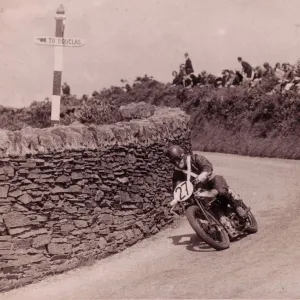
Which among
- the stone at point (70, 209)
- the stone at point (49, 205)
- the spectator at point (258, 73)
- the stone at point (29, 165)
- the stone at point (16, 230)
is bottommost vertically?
the stone at point (16, 230)

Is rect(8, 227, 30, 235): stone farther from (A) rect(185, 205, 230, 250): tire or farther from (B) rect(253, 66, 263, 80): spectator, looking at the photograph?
(B) rect(253, 66, 263, 80): spectator

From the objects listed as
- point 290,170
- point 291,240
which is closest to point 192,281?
point 291,240

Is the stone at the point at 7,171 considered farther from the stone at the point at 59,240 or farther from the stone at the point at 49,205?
the stone at the point at 59,240

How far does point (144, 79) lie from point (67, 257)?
911 inches

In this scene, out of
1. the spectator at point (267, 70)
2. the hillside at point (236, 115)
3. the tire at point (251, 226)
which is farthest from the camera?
the spectator at point (267, 70)

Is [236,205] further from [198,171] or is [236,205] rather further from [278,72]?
[278,72]

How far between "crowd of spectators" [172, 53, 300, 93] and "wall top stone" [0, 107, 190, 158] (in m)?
13.6

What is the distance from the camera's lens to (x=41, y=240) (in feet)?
29.3

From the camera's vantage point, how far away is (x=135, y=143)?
1010 cm

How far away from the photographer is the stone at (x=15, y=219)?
8664 mm

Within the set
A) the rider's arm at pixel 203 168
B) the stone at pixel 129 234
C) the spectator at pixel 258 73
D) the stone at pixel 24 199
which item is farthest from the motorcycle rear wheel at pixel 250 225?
the spectator at pixel 258 73

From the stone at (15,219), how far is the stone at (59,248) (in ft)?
1.67

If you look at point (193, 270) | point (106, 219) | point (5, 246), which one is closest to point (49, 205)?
point (5, 246)

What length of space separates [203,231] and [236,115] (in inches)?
630
